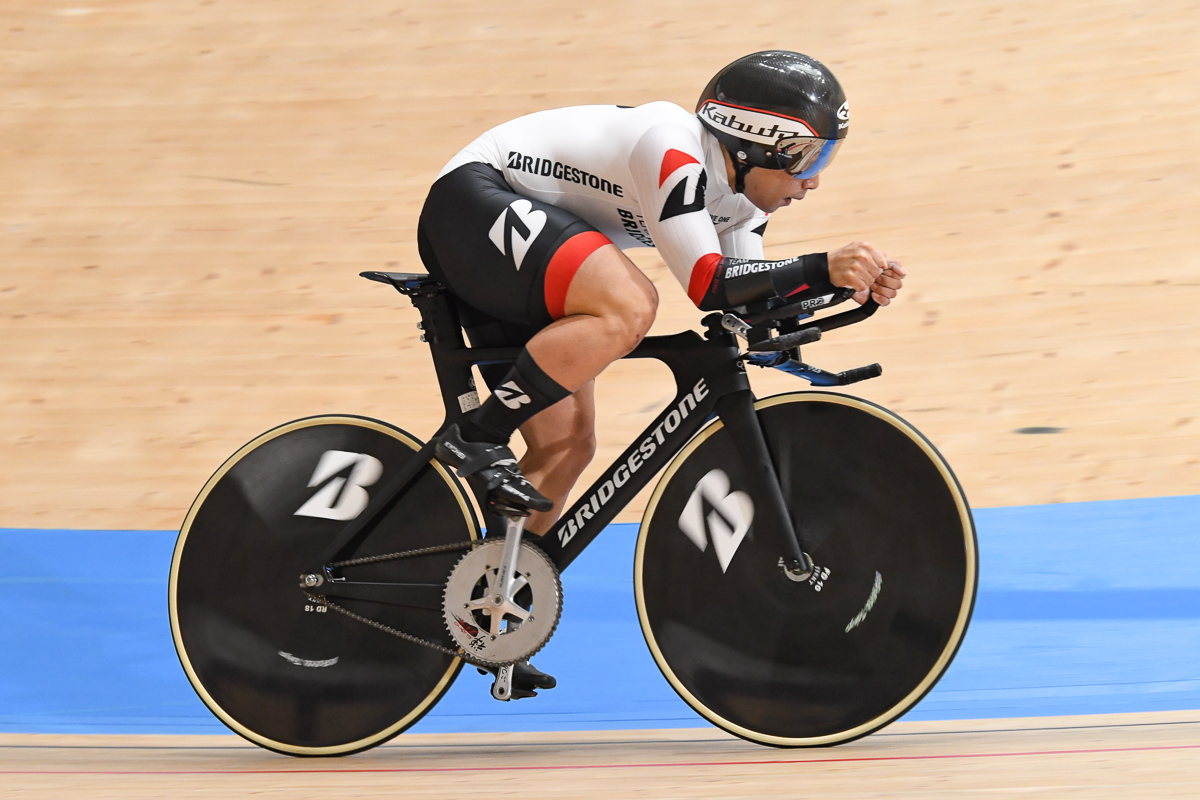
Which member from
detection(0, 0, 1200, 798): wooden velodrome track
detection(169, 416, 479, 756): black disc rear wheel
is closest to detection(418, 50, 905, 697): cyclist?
detection(169, 416, 479, 756): black disc rear wheel

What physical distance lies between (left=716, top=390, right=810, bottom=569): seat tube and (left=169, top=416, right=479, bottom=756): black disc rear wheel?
1.62ft

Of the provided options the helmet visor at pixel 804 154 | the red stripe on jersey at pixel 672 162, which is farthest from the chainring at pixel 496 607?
the helmet visor at pixel 804 154

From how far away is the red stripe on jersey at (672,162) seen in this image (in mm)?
1766

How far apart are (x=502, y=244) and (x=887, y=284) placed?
0.61 meters

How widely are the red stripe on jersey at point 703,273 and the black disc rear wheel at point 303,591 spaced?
0.59 meters

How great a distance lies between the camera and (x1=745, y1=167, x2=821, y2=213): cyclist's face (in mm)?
1896

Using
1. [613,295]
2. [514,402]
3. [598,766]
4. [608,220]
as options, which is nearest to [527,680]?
[598,766]

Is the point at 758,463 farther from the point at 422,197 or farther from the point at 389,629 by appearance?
the point at 422,197

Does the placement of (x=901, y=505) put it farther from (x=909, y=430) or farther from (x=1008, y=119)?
(x=1008, y=119)

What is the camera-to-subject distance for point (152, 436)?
3803 mm

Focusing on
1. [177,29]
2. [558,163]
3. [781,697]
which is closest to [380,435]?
[558,163]

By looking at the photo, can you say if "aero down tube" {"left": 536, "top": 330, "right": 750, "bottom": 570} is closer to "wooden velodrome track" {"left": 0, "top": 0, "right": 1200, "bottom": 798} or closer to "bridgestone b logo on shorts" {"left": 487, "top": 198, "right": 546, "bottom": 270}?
"bridgestone b logo on shorts" {"left": 487, "top": 198, "right": 546, "bottom": 270}

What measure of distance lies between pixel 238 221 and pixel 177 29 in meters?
1.23

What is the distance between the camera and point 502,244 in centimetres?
189
